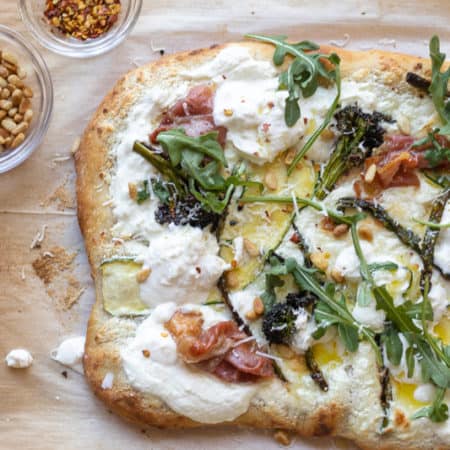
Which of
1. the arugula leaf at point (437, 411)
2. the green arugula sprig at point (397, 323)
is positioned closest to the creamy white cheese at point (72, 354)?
the green arugula sprig at point (397, 323)

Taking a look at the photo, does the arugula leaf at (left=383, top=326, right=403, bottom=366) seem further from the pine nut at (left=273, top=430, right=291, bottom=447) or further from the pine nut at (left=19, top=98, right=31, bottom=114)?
the pine nut at (left=19, top=98, right=31, bottom=114)

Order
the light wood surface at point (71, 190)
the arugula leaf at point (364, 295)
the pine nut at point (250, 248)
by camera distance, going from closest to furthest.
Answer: the arugula leaf at point (364, 295) < the pine nut at point (250, 248) < the light wood surface at point (71, 190)

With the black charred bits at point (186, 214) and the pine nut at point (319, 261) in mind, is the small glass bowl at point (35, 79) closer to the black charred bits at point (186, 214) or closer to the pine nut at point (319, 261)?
the black charred bits at point (186, 214)

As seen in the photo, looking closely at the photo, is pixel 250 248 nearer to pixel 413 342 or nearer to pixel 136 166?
pixel 136 166

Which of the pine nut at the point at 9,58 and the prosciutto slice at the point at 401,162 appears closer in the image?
the prosciutto slice at the point at 401,162

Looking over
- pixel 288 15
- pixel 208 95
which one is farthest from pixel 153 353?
pixel 288 15

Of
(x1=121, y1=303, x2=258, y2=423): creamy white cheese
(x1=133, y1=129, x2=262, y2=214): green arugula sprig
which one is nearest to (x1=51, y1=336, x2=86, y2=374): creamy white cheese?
(x1=121, y1=303, x2=258, y2=423): creamy white cheese

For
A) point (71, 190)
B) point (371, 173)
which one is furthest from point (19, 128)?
point (371, 173)
